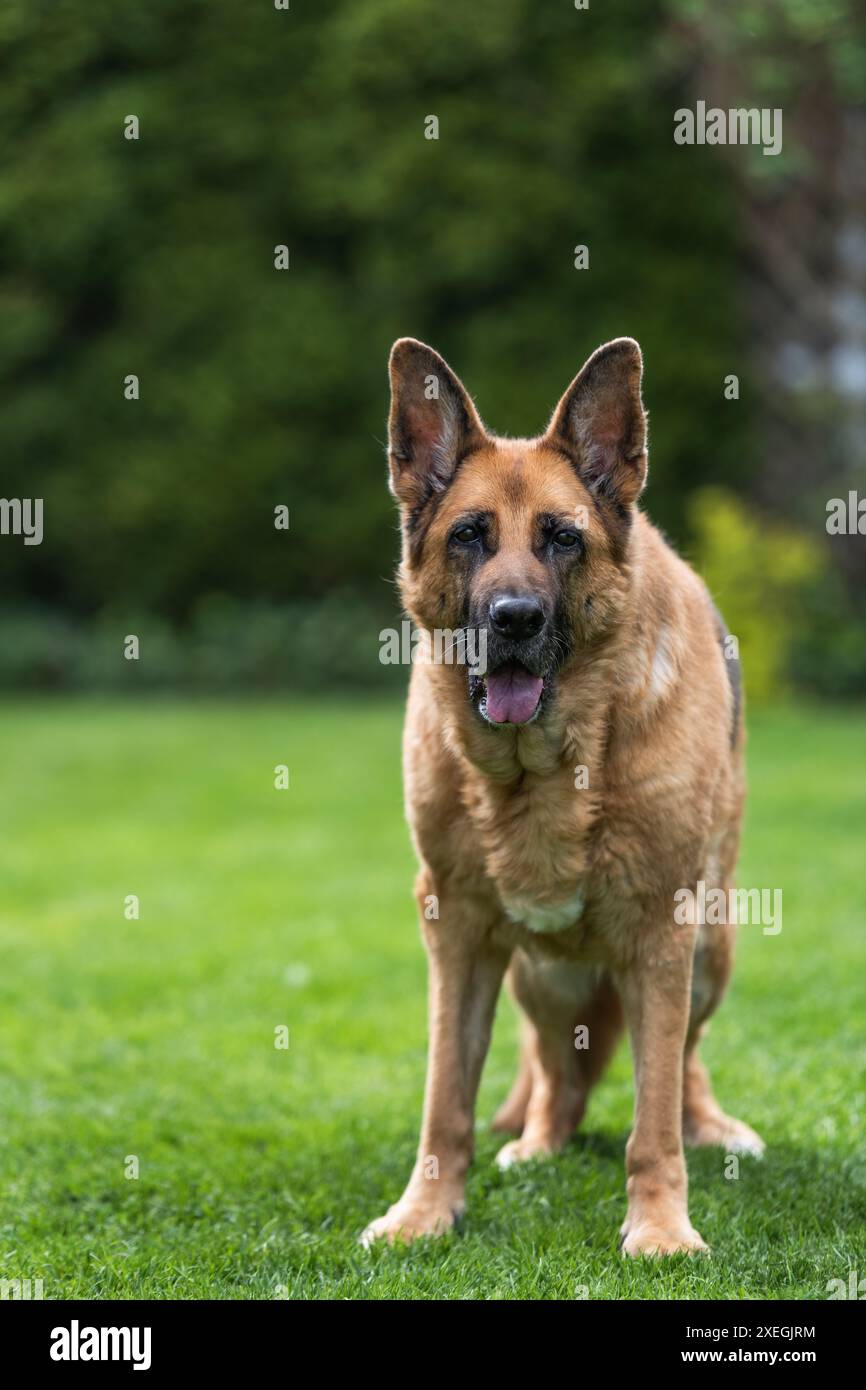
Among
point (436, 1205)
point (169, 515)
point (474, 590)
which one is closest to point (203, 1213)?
point (436, 1205)

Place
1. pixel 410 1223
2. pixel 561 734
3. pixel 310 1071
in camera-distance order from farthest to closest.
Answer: pixel 310 1071
pixel 410 1223
pixel 561 734

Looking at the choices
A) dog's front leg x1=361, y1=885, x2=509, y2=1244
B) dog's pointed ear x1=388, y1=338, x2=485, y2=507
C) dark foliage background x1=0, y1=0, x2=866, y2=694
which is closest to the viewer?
dog's pointed ear x1=388, y1=338, x2=485, y2=507

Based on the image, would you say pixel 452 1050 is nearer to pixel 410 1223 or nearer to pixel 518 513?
pixel 410 1223

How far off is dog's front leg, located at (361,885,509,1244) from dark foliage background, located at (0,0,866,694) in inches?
526

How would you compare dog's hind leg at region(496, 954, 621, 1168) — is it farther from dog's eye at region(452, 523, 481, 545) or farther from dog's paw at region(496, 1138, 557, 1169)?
dog's eye at region(452, 523, 481, 545)

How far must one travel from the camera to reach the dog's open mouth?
410cm

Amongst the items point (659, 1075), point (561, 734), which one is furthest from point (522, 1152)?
point (561, 734)

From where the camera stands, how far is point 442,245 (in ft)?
61.6

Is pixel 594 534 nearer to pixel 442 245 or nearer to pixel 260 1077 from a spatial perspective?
pixel 260 1077

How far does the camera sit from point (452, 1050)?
180 inches

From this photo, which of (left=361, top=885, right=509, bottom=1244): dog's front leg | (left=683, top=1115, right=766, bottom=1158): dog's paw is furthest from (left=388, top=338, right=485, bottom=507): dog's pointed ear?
(left=683, top=1115, right=766, bottom=1158): dog's paw

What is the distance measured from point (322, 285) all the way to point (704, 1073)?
51.0 ft

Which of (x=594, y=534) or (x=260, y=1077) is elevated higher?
(x=594, y=534)
